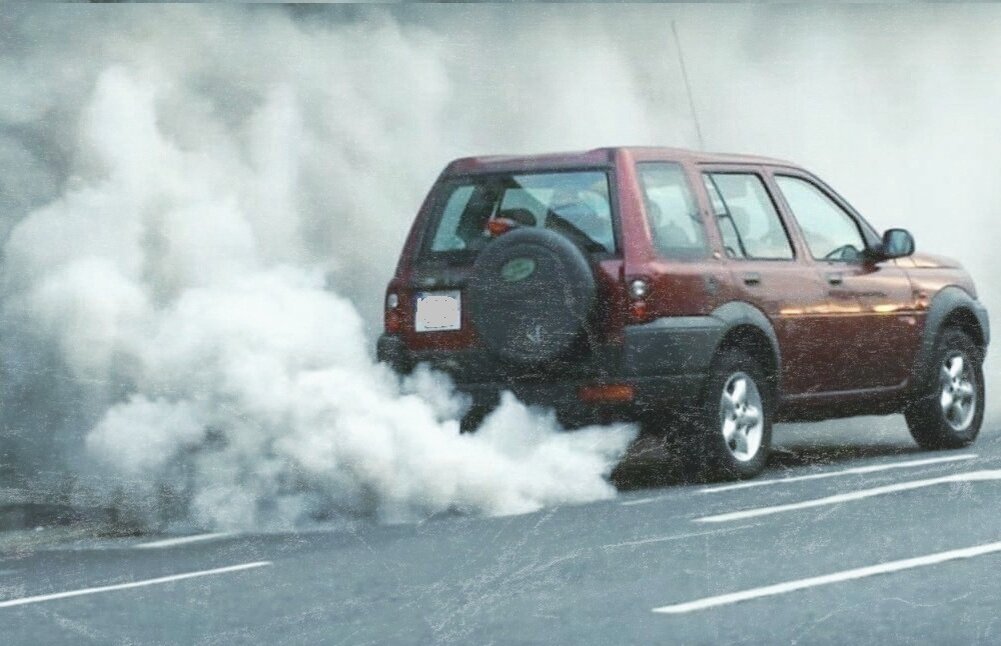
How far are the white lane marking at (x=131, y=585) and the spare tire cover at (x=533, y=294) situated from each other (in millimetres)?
2286

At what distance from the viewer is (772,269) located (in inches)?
465

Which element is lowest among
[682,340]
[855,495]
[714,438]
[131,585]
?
[131,585]

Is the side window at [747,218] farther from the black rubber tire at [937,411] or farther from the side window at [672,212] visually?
the black rubber tire at [937,411]

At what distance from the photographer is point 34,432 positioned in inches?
535

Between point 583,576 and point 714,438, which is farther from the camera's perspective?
point 714,438

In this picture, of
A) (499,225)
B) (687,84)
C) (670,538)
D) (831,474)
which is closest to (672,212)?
(499,225)

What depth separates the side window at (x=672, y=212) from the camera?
439 inches

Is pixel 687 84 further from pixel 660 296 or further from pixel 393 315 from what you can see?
pixel 660 296

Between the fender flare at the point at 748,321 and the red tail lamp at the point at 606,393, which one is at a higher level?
the fender flare at the point at 748,321

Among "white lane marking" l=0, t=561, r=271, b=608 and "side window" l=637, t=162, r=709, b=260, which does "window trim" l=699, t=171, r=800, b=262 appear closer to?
"side window" l=637, t=162, r=709, b=260

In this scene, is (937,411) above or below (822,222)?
below

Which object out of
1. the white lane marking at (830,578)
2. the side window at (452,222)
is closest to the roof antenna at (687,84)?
the side window at (452,222)

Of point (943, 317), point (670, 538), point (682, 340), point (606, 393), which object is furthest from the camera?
point (943, 317)

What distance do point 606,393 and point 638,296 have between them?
51 centimetres
